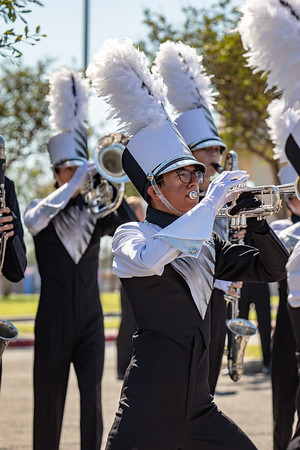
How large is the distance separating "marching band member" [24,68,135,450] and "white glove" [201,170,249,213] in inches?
91.2

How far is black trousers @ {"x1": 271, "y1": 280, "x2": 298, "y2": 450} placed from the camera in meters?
5.93

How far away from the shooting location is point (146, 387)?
3922mm

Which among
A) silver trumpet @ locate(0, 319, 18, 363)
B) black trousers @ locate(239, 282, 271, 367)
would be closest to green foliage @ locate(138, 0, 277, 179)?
black trousers @ locate(239, 282, 271, 367)

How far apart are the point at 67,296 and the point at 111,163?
1.03 m

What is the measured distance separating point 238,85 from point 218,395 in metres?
5.29

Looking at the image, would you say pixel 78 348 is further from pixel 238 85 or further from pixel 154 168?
pixel 238 85

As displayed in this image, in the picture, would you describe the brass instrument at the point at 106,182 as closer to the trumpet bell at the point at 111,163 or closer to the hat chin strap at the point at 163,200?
the trumpet bell at the point at 111,163

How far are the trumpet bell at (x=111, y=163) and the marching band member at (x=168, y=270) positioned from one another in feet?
6.37

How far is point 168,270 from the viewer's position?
13.4 ft

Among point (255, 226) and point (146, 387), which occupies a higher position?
point (255, 226)

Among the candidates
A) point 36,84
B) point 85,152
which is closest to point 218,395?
point 85,152

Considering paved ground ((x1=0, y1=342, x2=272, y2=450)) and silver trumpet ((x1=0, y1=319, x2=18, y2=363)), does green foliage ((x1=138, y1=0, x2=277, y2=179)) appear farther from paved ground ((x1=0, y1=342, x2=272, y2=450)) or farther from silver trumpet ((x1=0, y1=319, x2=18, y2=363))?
silver trumpet ((x1=0, y1=319, x2=18, y2=363))

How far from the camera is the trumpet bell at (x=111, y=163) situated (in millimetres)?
6457

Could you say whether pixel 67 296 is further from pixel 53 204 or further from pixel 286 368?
pixel 286 368
